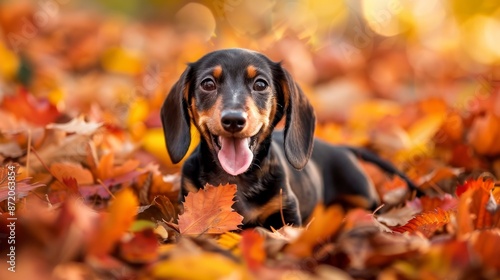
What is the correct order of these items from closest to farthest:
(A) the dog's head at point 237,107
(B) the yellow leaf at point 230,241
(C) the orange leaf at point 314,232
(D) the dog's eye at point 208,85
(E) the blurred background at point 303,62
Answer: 1. (C) the orange leaf at point 314,232
2. (B) the yellow leaf at point 230,241
3. (A) the dog's head at point 237,107
4. (D) the dog's eye at point 208,85
5. (E) the blurred background at point 303,62

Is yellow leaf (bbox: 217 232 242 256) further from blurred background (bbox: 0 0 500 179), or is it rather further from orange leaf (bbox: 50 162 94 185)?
blurred background (bbox: 0 0 500 179)

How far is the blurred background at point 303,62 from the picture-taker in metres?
4.28

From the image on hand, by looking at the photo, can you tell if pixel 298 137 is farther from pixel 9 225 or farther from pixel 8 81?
pixel 8 81

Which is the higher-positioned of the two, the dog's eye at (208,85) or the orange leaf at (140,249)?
the dog's eye at (208,85)

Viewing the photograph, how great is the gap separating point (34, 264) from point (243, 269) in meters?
0.53

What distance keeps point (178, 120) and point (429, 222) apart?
127 centimetres

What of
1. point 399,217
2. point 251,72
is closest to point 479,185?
point 399,217

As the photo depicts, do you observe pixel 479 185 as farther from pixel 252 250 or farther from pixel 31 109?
pixel 31 109

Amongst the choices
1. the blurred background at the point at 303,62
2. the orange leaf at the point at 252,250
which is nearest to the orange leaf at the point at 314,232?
the orange leaf at the point at 252,250

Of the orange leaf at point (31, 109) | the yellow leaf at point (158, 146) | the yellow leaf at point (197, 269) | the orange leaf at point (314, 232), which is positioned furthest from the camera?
the yellow leaf at point (158, 146)

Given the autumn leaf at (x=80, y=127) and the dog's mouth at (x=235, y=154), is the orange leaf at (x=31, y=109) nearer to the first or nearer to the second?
the autumn leaf at (x=80, y=127)

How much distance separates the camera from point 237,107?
2.89 meters

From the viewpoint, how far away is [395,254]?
6.39ft

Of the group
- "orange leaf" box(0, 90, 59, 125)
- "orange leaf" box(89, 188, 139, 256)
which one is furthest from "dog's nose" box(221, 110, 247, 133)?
"orange leaf" box(0, 90, 59, 125)
